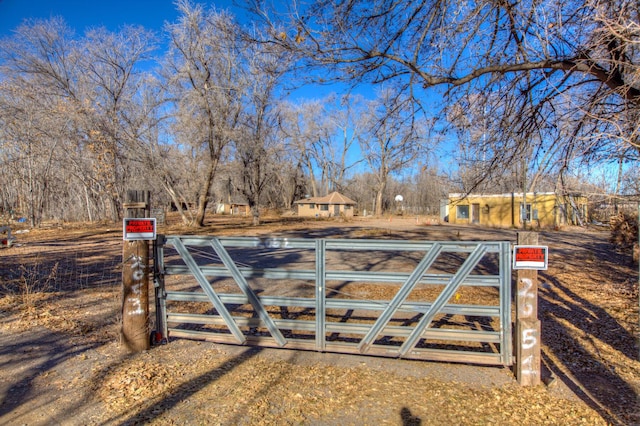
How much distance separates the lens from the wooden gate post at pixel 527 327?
11.3 feet

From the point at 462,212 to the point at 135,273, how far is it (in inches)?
1532

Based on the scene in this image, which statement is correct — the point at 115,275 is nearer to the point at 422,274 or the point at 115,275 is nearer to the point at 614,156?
the point at 422,274

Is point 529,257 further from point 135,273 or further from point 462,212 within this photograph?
point 462,212

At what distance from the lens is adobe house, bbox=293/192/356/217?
56094mm

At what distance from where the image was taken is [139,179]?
31188 mm

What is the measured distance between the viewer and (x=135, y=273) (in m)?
4.29

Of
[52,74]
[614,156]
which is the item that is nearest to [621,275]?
[614,156]

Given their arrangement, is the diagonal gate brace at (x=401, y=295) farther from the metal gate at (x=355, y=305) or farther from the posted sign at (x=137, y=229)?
the posted sign at (x=137, y=229)

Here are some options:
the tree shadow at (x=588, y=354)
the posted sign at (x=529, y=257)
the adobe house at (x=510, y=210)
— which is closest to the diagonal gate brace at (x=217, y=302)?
the posted sign at (x=529, y=257)

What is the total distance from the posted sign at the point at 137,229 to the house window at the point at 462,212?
38.4 m

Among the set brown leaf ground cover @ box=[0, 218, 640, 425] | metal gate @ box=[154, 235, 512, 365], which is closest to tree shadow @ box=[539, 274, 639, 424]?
brown leaf ground cover @ box=[0, 218, 640, 425]

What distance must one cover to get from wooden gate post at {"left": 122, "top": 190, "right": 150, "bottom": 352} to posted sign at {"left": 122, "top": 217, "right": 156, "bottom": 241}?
→ 0.09 metres

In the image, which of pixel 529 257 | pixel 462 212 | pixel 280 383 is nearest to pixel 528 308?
pixel 529 257

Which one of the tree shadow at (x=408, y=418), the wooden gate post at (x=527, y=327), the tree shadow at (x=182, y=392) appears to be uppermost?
the wooden gate post at (x=527, y=327)
